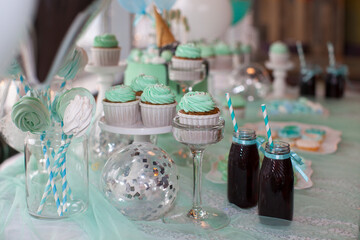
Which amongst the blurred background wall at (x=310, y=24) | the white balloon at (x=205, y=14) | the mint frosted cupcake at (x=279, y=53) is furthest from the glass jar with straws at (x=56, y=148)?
the blurred background wall at (x=310, y=24)

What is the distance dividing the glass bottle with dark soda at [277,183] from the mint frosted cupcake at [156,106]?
0.76 feet

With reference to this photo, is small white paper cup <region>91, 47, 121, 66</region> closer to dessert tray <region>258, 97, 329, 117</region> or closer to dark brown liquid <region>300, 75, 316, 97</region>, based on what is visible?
dessert tray <region>258, 97, 329, 117</region>

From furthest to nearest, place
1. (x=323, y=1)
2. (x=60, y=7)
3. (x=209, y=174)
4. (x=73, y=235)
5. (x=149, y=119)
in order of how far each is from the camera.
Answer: (x=323, y=1) → (x=209, y=174) → (x=149, y=119) → (x=73, y=235) → (x=60, y=7)

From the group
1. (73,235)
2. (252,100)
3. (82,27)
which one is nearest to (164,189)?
(73,235)

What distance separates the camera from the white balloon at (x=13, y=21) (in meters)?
0.56

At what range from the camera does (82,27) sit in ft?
2.03

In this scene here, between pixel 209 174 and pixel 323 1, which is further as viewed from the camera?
pixel 323 1

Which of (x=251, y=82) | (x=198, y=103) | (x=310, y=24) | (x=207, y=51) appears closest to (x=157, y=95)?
(x=198, y=103)

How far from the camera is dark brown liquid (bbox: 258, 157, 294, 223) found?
2.91 feet

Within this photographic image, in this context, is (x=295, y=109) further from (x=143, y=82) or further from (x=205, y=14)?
(x=143, y=82)

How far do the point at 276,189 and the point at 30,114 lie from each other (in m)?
0.50

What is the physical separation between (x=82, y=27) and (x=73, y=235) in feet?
1.43

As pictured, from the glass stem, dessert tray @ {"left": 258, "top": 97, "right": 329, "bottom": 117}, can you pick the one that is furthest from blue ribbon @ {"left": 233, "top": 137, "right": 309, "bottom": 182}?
dessert tray @ {"left": 258, "top": 97, "right": 329, "bottom": 117}

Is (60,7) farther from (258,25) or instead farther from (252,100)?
(258,25)
